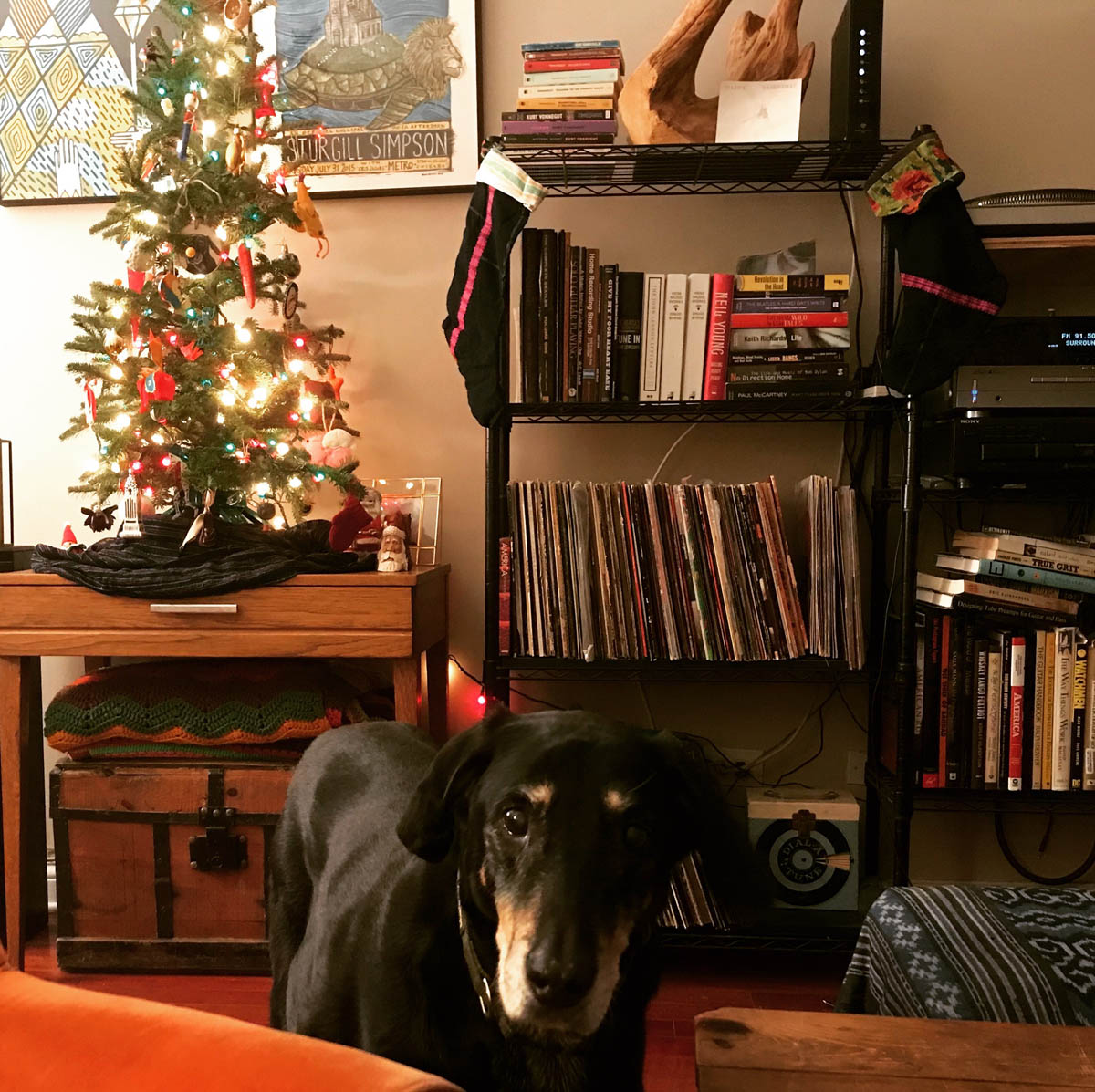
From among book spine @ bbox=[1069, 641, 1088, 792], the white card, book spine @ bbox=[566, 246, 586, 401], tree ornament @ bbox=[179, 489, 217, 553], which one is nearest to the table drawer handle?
tree ornament @ bbox=[179, 489, 217, 553]

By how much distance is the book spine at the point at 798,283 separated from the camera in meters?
2.12

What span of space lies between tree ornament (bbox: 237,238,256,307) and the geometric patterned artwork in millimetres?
669

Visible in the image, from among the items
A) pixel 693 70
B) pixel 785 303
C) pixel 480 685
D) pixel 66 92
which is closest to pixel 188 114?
pixel 66 92

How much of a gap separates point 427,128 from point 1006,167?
1465 millimetres

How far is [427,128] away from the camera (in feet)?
7.95

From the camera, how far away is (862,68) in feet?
6.59

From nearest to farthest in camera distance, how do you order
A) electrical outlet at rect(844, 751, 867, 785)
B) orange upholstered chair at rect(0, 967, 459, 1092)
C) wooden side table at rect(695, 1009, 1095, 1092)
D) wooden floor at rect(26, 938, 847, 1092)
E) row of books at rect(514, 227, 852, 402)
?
orange upholstered chair at rect(0, 967, 459, 1092), wooden side table at rect(695, 1009, 1095, 1092), wooden floor at rect(26, 938, 847, 1092), row of books at rect(514, 227, 852, 402), electrical outlet at rect(844, 751, 867, 785)

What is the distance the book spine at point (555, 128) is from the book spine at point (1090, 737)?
1.60 metres

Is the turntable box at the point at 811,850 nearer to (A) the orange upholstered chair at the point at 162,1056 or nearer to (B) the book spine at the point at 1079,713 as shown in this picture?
(B) the book spine at the point at 1079,713

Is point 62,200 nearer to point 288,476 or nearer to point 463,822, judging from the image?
point 288,476

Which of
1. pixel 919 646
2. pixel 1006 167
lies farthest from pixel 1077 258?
pixel 919 646

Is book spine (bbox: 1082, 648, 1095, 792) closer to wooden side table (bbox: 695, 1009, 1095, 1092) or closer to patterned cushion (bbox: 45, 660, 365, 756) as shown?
wooden side table (bbox: 695, 1009, 1095, 1092)

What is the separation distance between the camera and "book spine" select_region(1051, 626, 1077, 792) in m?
2.07

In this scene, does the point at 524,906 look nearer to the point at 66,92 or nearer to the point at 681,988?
the point at 681,988
